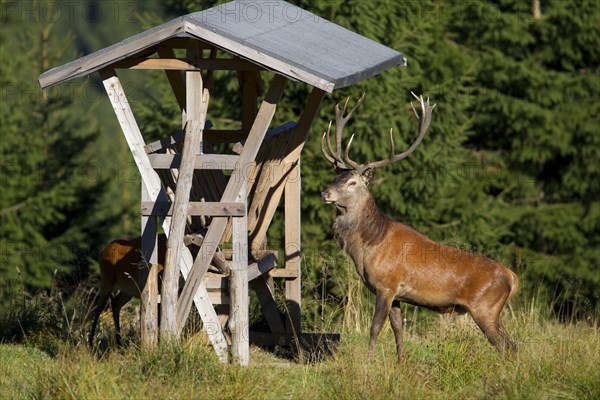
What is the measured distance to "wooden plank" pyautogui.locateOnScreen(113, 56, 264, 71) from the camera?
29.4ft

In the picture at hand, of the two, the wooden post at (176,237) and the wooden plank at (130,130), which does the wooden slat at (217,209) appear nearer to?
the wooden post at (176,237)

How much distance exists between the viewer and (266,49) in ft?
28.1

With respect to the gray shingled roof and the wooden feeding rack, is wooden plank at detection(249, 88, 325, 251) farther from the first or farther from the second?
the gray shingled roof

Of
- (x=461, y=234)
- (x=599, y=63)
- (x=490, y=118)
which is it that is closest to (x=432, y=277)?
(x=461, y=234)

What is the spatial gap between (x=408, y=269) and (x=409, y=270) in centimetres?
1

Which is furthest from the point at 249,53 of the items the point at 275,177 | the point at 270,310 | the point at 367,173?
the point at 270,310

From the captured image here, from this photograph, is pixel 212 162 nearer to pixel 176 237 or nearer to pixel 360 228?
pixel 176 237

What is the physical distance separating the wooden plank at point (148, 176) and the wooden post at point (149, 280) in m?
0.12

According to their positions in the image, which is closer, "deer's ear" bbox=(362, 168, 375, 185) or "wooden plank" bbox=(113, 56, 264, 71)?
"wooden plank" bbox=(113, 56, 264, 71)

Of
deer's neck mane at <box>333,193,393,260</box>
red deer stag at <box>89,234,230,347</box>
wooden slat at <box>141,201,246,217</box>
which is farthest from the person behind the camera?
red deer stag at <box>89,234,230,347</box>

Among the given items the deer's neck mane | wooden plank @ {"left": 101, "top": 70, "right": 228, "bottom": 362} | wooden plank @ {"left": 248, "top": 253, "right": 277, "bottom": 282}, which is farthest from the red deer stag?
the deer's neck mane

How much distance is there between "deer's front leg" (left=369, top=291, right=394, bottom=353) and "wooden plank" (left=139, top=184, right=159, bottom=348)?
1.98m

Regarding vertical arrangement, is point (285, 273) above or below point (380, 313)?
below

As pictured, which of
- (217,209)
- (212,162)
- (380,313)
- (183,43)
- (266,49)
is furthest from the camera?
(183,43)
